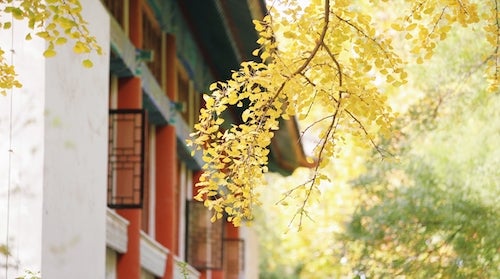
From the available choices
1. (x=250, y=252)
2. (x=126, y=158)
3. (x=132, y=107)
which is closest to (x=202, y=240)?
(x=132, y=107)

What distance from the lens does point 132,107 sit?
16.0 m

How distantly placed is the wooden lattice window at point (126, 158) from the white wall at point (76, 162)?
6.52 ft

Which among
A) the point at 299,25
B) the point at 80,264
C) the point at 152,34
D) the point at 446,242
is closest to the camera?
the point at 299,25

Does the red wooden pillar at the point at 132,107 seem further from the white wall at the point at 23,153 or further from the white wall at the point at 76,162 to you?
the white wall at the point at 23,153

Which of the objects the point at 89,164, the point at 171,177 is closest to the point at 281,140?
the point at 171,177

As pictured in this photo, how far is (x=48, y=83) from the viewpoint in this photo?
408 inches

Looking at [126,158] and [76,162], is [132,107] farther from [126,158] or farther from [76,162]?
[76,162]

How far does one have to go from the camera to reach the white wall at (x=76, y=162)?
1044 cm

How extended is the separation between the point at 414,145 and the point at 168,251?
3.40 metres

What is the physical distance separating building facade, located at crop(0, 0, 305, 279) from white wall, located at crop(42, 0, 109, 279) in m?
0.01

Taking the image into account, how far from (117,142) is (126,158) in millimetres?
191

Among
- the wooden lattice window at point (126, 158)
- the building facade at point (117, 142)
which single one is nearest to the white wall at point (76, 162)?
the building facade at point (117, 142)

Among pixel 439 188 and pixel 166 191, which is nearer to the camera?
pixel 439 188

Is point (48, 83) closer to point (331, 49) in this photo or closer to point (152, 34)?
point (331, 49)
